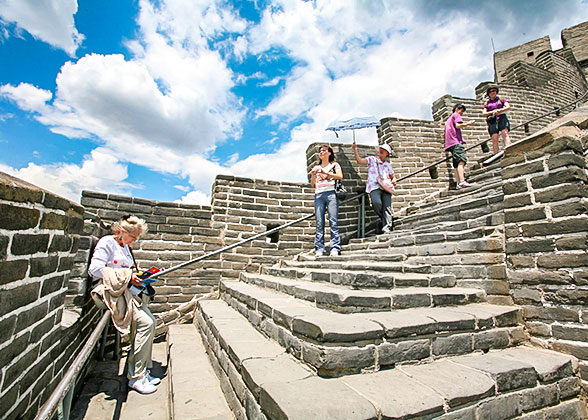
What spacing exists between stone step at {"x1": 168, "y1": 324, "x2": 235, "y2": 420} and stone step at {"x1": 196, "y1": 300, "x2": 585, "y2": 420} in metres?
0.12

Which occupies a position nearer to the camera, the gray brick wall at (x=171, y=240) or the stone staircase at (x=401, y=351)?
the stone staircase at (x=401, y=351)

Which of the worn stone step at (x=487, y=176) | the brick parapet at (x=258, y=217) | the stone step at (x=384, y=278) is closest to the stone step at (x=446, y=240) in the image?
the stone step at (x=384, y=278)

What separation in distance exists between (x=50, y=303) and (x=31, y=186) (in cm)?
80

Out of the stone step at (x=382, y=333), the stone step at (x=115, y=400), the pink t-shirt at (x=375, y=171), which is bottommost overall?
the stone step at (x=115, y=400)

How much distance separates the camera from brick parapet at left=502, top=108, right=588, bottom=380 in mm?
2348

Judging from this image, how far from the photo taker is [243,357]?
201cm

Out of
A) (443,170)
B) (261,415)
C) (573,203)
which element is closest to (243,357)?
(261,415)

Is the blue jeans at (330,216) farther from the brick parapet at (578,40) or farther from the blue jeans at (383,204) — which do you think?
the brick parapet at (578,40)

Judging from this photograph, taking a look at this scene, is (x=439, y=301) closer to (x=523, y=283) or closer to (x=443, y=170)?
(x=523, y=283)

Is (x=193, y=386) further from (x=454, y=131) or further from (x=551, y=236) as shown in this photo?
(x=454, y=131)

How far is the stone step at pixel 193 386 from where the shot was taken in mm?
2096

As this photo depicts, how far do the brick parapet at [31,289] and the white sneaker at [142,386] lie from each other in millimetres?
722

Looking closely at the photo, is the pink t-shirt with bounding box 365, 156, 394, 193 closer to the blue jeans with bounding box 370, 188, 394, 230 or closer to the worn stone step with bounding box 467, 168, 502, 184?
the blue jeans with bounding box 370, 188, 394, 230

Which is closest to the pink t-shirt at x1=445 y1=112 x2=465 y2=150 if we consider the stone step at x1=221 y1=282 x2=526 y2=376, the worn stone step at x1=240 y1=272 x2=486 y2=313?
the worn stone step at x1=240 y1=272 x2=486 y2=313
